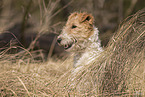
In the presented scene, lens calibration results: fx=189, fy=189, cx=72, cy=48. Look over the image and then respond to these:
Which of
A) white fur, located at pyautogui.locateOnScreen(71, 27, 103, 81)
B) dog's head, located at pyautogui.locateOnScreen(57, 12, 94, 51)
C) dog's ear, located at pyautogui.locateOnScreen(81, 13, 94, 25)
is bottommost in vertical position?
white fur, located at pyautogui.locateOnScreen(71, 27, 103, 81)

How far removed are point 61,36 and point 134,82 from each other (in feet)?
5.27

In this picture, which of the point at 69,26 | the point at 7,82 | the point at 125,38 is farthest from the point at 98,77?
the point at 69,26

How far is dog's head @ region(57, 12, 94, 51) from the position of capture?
3.40m

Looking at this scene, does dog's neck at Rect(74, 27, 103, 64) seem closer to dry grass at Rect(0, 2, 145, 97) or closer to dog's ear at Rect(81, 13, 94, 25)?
dog's ear at Rect(81, 13, 94, 25)

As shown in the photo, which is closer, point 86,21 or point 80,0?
point 86,21

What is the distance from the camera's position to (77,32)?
3.50 metres

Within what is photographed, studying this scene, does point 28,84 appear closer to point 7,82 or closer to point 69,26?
point 7,82

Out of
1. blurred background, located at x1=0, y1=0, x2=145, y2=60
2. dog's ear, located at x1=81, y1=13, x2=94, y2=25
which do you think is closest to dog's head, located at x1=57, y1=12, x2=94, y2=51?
dog's ear, located at x1=81, y1=13, x2=94, y2=25

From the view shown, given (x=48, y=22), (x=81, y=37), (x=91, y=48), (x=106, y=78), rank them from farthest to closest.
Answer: (x=48, y=22) → (x=81, y=37) → (x=91, y=48) → (x=106, y=78)

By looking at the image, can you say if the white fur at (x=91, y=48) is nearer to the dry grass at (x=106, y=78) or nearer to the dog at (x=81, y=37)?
the dog at (x=81, y=37)

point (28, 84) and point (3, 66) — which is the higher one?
point (3, 66)

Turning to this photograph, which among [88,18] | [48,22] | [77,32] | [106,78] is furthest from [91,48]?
[48,22]

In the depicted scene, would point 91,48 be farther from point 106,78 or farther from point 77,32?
point 106,78

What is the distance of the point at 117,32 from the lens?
102 inches
